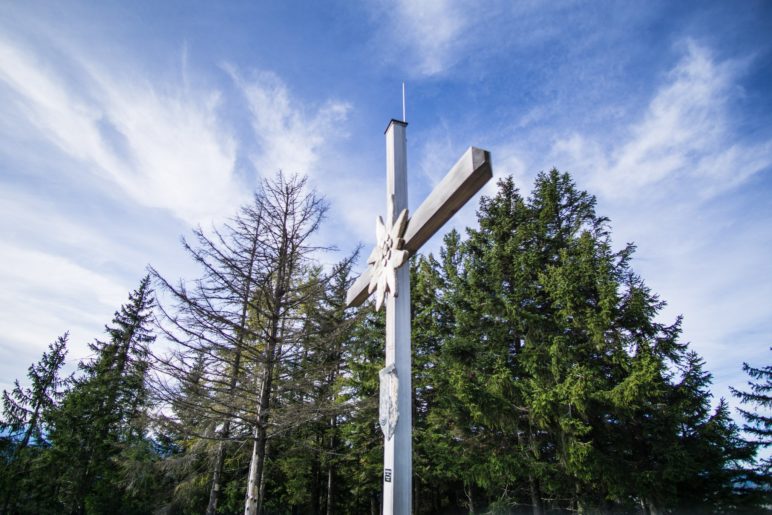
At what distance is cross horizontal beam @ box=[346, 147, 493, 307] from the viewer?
2287mm

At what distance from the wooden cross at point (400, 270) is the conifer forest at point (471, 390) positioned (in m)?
3.37

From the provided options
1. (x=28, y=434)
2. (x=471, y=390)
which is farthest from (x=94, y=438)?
(x=471, y=390)

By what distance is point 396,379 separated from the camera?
9.09 ft

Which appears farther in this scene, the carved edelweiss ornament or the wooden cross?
the carved edelweiss ornament

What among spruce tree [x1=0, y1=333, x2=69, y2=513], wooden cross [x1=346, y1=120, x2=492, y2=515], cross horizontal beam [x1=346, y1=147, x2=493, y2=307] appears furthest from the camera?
spruce tree [x1=0, y1=333, x2=69, y2=513]

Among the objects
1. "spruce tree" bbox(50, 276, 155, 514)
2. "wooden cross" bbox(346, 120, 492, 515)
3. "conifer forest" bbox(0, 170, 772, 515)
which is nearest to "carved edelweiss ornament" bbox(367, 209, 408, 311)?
"wooden cross" bbox(346, 120, 492, 515)

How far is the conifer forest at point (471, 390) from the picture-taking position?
8414 millimetres

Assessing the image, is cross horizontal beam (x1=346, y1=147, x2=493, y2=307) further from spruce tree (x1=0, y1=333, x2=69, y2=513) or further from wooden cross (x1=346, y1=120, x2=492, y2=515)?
spruce tree (x1=0, y1=333, x2=69, y2=513)

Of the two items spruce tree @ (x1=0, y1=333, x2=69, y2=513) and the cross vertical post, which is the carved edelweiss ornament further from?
spruce tree @ (x1=0, y1=333, x2=69, y2=513)

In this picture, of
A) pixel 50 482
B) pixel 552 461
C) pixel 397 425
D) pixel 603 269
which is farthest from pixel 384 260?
pixel 50 482

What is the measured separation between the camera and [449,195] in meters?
2.49

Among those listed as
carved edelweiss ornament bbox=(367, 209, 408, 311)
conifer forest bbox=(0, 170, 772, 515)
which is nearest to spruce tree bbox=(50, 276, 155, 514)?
conifer forest bbox=(0, 170, 772, 515)

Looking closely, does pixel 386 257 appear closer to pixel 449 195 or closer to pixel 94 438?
pixel 449 195

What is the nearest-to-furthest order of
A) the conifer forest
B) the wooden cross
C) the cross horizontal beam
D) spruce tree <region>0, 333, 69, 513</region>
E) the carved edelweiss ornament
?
the cross horizontal beam, the wooden cross, the carved edelweiss ornament, the conifer forest, spruce tree <region>0, 333, 69, 513</region>
